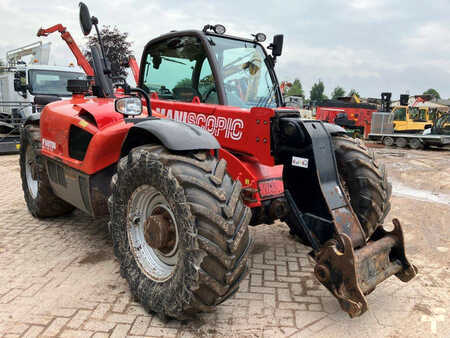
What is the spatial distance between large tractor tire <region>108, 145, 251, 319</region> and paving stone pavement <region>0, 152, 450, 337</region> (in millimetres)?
289

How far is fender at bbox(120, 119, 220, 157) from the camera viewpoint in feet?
8.50

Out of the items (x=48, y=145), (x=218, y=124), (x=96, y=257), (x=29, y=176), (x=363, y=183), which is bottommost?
(x=96, y=257)

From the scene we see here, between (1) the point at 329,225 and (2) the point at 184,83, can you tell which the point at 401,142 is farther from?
(1) the point at 329,225

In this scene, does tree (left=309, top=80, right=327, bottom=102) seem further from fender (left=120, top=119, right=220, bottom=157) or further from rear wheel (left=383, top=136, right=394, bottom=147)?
fender (left=120, top=119, right=220, bottom=157)

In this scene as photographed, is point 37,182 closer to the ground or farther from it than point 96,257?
farther from it

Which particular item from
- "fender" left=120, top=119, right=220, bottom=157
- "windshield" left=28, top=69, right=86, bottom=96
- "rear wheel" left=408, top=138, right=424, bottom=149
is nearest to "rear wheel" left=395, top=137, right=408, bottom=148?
"rear wheel" left=408, top=138, right=424, bottom=149

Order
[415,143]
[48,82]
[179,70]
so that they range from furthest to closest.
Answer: [415,143], [48,82], [179,70]

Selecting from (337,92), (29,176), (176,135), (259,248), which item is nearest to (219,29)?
(176,135)

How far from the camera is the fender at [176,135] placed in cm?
259

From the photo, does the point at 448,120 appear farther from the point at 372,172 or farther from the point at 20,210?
the point at 20,210

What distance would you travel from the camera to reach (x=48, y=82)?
11.3 metres

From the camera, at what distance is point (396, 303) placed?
10.0 feet

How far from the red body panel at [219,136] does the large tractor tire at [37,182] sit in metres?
0.80

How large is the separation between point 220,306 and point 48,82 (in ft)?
34.6
